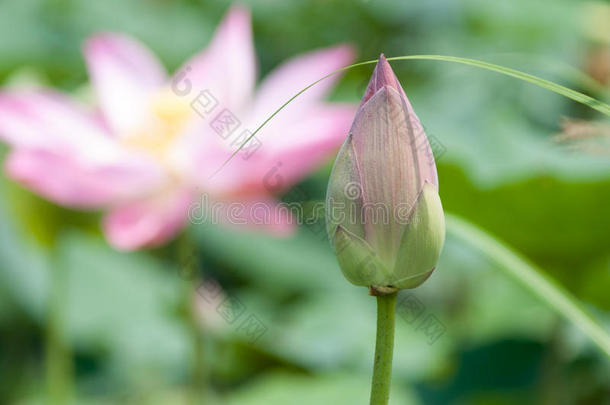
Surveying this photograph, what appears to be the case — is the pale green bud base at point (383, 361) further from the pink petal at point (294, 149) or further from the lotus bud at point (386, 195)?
the pink petal at point (294, 149)

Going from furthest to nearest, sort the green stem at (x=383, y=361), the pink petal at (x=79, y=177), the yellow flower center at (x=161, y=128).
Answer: the yellow flower center at (x=161, y=128) < the pink petal at (x=79, y=177) < the green stem at (x=383, y=361)

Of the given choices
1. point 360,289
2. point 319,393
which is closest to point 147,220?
point 319,393

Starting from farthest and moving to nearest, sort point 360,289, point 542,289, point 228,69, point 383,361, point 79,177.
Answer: point 360,289 < point 228,69 < point 79,177 < point 542,289 < point 383,361

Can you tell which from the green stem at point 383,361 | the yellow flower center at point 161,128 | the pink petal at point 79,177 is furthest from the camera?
the yellow flower center at point 161,128

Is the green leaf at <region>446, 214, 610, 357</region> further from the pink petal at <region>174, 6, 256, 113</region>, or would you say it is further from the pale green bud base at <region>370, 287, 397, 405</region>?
the pink petal at <region>174, 6, 256, 113</region>

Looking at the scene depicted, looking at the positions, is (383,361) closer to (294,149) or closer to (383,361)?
(383,361)

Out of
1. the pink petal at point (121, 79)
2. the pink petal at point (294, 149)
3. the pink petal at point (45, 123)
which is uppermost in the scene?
the pink petal at point (121, 79)

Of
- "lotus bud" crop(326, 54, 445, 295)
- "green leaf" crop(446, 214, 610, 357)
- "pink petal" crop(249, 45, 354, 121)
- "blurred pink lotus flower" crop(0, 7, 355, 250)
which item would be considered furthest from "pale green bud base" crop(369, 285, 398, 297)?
"pink petal" crop(249, 45, 354, 121)

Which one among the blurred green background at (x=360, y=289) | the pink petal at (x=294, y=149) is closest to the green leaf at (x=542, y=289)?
the blurred green background at (x=360, y=289)

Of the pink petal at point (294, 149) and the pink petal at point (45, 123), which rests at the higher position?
the pink petal at point (294, 149)
